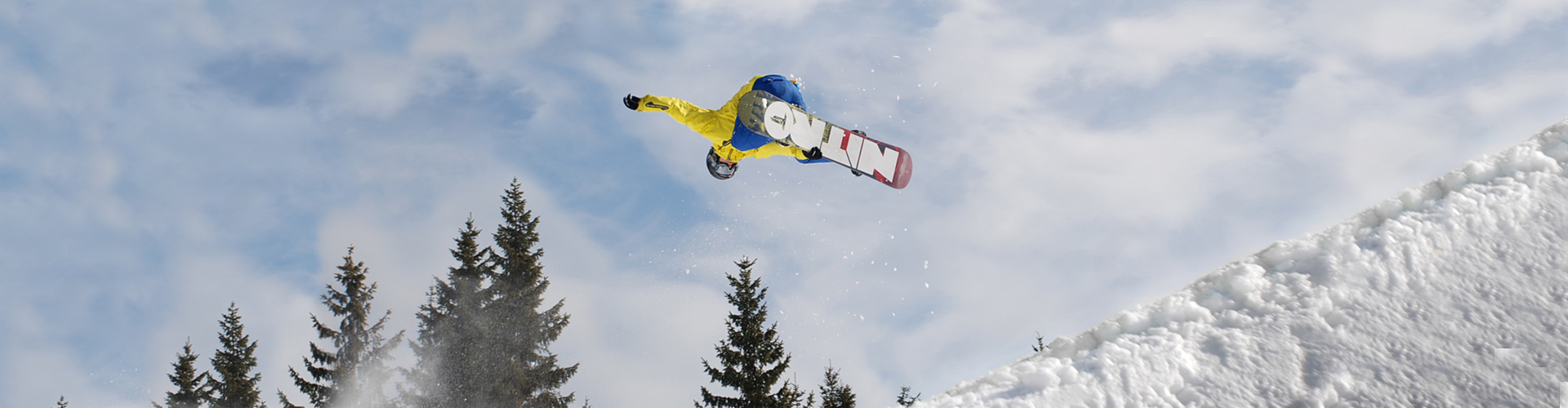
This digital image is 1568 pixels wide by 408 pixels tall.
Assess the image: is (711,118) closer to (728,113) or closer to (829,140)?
(728,113)

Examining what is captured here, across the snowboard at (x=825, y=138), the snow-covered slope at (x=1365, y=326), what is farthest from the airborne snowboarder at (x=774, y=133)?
the snow-covered slope at (x=1365, y=326)

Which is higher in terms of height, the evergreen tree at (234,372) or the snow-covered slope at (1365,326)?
the evergreen tree at (234,372)

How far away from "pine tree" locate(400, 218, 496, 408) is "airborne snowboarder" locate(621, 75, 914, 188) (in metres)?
9.77

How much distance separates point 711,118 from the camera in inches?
428

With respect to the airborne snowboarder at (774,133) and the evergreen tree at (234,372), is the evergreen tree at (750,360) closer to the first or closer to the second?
the airborne snowboarder at (774,133)

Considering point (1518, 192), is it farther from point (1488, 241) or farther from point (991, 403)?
point (991, 403)

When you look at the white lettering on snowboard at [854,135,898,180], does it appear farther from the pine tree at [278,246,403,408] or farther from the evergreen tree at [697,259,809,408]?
the pine tree at [278,246,403,408]

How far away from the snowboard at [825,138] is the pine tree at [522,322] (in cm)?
1043

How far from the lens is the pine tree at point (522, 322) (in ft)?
60.2

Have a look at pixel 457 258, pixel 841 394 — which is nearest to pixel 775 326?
pixel 841 394

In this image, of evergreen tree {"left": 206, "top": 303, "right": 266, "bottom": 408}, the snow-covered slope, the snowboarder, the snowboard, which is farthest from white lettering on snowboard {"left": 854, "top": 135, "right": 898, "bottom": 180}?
evergreen tree {"left": 206, "top": 303, "right": 266, "bottom": 408}

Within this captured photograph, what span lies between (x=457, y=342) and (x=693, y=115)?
11.5m

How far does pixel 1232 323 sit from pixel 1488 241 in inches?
36.5

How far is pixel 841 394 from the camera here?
16.8m
